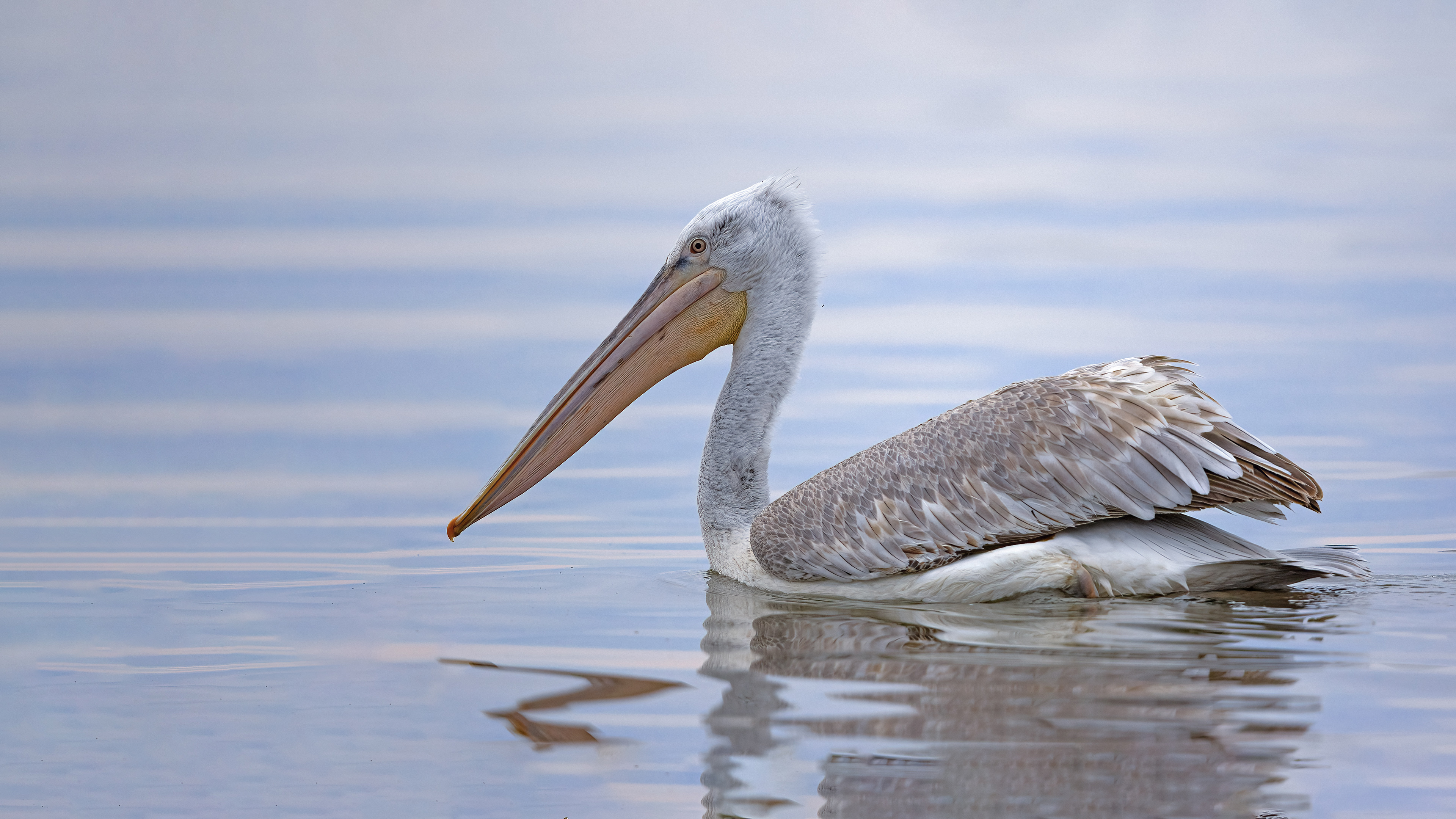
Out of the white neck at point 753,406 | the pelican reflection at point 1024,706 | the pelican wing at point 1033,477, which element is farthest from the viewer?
the white neck at point 753,406

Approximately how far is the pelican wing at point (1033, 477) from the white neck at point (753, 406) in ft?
1.61

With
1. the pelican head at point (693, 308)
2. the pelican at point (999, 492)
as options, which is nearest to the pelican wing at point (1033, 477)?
the pelican at point (999, 492)

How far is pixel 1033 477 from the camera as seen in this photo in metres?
5.73

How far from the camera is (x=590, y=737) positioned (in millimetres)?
4121

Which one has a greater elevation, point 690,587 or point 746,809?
point 690,587

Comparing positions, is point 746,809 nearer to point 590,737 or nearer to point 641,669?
point 590,737

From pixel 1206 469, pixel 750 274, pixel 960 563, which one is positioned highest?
pixel 750 274

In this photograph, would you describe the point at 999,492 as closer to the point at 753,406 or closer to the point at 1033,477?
the point at 1033,477

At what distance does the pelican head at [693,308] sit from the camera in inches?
264

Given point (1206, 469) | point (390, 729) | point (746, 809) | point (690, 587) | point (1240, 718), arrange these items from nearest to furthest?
1. point (746, 809)
2. point (1240, 718)
3. point (390, 729)
4. point (1206, 469)
5. point (690, 587)

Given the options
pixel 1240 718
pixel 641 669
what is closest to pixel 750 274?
pixel 641 669

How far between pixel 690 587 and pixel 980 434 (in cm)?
157

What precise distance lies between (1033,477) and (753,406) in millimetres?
1511

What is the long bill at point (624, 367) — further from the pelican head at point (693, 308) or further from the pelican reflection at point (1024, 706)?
the pelican reflection at point (1024, 706)
